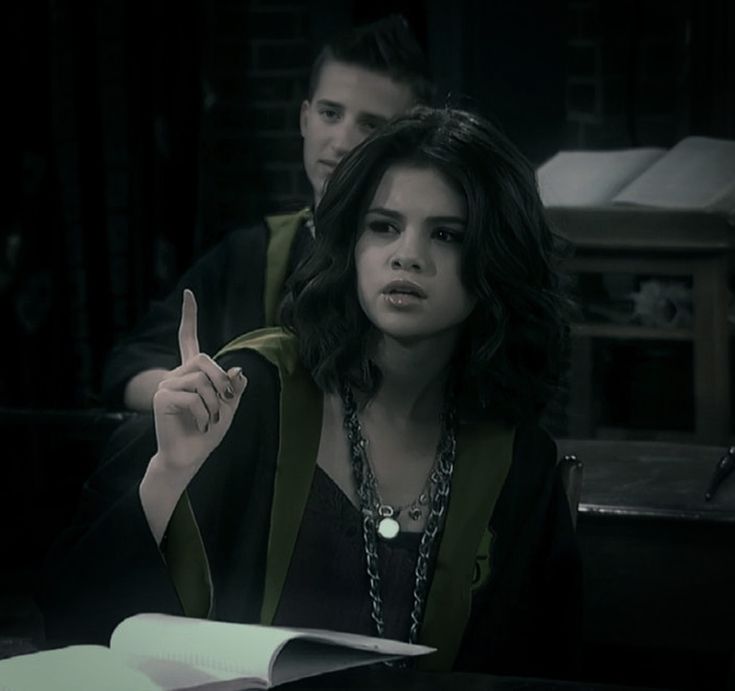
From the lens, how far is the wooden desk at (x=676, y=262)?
2812 millimetres

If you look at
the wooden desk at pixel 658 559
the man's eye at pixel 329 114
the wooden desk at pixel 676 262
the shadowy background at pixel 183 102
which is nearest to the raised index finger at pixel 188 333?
the wooden desk at pixel 658 559

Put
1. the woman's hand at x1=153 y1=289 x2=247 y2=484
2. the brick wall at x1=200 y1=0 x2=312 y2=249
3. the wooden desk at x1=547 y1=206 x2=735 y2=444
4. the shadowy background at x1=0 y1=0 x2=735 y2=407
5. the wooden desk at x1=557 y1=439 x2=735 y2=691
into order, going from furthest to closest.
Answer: the brick wall at x1=200 y1=0 x2=312 y2=249 < the shadowy background at x1=0 y1=0 x2=735 y2=407 < the wooden desk at x1=547 y1=206 x2=735 y2=444 < the wooden desk at x1=557 y1=439 x2=735 y2=691 < the woman's hand at x1=153 y1=289 x2=247 y2=484

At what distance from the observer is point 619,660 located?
247cm

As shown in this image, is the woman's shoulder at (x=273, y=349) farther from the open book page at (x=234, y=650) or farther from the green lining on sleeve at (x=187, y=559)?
the open book page at (x=234, y=650)

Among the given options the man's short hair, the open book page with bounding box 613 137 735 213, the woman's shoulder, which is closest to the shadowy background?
the open book page with bounding box 613 137 735 213

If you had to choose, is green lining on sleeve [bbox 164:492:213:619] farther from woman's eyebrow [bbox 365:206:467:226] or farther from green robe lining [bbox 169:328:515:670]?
woman's eyebrow [bbox 365:206:467:226]

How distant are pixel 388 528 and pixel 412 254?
0.22 meters

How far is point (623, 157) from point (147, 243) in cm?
88

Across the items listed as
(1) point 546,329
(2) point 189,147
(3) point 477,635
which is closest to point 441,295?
(1) point 546,329

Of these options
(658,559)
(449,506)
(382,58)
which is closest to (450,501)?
(449,506)

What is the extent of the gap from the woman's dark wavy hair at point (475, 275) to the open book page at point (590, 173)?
59.3 inches

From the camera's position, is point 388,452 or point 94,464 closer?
point 388,452

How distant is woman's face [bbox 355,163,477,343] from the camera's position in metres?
1.29

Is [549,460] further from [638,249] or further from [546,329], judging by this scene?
[638,249]
